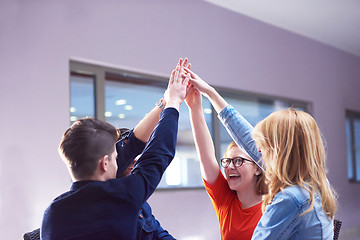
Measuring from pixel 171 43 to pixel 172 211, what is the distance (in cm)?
176

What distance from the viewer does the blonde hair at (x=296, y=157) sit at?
128 centimetres

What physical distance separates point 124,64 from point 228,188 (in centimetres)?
247

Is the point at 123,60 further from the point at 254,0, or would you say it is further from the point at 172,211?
the point at 254,0

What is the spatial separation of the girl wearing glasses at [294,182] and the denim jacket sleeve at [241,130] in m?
0.29

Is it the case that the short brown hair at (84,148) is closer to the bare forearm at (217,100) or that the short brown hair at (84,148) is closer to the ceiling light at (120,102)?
the bare forearm at (217,100)

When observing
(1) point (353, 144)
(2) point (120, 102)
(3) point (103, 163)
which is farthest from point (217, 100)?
(1) point (353, 144)

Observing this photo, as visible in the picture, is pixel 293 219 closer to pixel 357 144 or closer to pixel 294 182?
pixel 294 182

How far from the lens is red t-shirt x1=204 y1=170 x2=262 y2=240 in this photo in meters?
1.85

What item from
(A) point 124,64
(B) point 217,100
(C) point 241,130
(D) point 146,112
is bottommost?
(C) point 241,130

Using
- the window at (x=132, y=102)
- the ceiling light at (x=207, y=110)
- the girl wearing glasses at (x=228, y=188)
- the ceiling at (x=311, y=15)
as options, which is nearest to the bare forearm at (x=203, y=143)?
the girl wearing glasses at (x=228, y=188)

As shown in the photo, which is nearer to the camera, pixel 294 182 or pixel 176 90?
pixel 294 182

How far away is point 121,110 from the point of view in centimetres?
442

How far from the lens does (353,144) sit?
7980 mm

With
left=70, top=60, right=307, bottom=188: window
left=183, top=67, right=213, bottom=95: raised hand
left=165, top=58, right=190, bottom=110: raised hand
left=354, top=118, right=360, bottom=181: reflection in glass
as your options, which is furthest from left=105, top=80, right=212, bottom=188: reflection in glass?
left=354, top=118, right=360, bottom=181: reflection in glass
